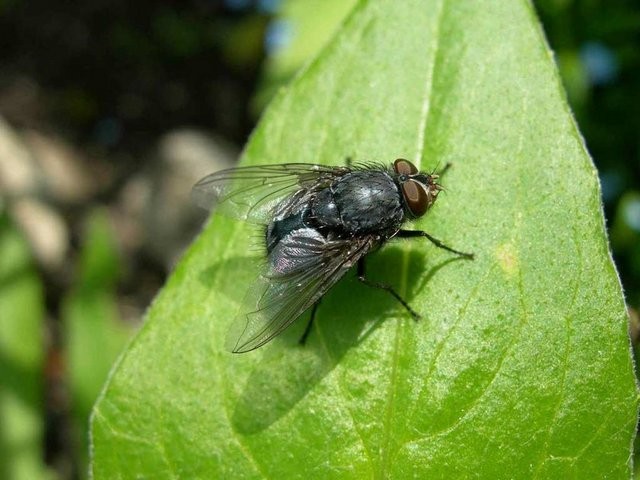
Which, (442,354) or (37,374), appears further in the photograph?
(37,374)

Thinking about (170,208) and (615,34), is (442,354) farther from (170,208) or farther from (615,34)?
(170,208)

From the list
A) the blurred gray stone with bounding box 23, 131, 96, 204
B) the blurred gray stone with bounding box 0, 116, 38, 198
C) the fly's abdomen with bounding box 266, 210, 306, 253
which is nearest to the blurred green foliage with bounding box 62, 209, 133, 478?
the blurred gray stone with bounding box 0, 116, 38, 198

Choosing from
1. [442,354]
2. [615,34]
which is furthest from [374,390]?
[615,34]

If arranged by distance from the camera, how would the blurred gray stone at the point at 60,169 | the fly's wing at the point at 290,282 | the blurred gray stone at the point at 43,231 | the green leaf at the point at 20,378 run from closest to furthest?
the fly's wing at the point at 290,282 → the green leaf at the point at 20,378 → the blurred gray stone at the point at 43,231 → the blurred gray stone at the point at 60,169

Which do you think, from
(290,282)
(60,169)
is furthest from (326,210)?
(60,169)

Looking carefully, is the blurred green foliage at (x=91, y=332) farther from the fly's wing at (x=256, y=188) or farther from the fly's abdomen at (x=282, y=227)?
the fly's abdomen at (x=282, y=227)

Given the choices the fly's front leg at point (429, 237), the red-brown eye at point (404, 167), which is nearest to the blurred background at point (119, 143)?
the fly's front leg at point (429, 237)

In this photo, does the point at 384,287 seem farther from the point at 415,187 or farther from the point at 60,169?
the point at 60,169
